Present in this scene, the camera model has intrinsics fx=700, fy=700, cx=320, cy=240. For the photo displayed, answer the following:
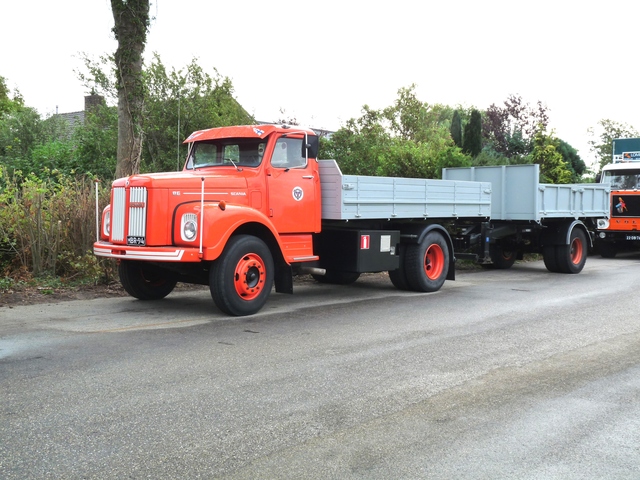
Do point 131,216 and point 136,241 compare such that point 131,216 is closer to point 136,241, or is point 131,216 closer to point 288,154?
point 136,241

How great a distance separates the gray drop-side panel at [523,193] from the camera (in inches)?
594

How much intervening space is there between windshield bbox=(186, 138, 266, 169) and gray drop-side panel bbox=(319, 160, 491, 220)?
46.7 inches

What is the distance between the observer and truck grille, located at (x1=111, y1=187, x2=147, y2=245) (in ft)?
29.2

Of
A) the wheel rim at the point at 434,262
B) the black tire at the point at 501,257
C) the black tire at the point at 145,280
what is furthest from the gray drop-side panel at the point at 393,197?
the black tire at the point at 501,257

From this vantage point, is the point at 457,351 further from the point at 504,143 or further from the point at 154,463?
the point at 504,143

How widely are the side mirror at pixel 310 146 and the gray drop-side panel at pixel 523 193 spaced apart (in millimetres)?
6274

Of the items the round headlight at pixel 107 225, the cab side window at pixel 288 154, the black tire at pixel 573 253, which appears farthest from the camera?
the black tire at pixel 573 253

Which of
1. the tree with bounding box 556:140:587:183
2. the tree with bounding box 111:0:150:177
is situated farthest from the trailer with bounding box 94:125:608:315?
the tree with bounding box 556:140:587:183

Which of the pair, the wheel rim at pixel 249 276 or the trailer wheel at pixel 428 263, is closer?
the wheel rim at pixel 249 276

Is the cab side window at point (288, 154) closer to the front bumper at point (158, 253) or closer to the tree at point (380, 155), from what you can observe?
the front bumper at point (158, 253)

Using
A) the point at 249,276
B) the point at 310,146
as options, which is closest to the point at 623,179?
the point at 310,146

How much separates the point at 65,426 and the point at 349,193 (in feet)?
22.0

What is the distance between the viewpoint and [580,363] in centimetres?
674

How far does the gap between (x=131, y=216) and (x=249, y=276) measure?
171 cm
